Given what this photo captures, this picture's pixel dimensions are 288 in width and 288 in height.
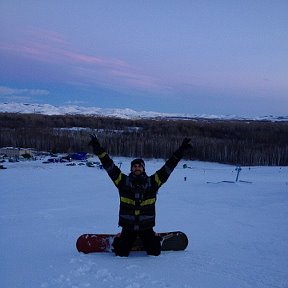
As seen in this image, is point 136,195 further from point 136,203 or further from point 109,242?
point 109,242

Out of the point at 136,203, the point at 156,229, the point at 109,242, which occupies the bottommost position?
the point at 156,229

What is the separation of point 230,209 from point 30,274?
16.9 ft

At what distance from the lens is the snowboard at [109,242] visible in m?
4.91

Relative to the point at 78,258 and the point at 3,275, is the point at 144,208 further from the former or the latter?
the point at 3,275

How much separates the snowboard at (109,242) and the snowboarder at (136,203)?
0.52 feet

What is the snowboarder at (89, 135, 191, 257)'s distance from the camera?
4.81 meters

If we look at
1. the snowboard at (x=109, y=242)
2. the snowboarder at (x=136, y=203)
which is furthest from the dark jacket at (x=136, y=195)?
the snowboard at (x=109, y=242)

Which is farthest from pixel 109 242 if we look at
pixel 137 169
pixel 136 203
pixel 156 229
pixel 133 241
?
pixel 156 229

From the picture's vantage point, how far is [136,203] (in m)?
4.82

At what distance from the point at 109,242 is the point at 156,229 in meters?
1.59

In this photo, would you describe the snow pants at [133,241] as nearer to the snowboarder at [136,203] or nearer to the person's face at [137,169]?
the snowboarder at [136,203]

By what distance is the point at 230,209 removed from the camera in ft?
27.1

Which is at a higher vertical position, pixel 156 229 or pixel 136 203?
pixel 136 203

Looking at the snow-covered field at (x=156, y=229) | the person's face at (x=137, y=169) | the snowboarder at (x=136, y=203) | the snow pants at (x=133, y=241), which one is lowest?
the snow-covered field at (x=156, y=229)
